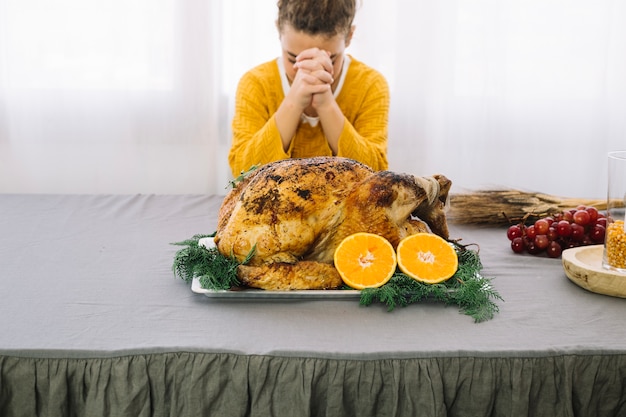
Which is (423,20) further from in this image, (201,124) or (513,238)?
(513,238)

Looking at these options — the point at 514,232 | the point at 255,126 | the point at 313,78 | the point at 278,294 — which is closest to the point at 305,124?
the point at 255,126

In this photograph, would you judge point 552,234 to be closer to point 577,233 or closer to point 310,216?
point 577,233

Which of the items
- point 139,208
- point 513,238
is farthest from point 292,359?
point 139,208

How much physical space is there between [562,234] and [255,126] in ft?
3.13

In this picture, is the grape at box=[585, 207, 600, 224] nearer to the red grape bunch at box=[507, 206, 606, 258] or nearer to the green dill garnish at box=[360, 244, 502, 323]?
the red grape bunch at box=[507, 206, 606, 258]

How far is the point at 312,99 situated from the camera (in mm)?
1967

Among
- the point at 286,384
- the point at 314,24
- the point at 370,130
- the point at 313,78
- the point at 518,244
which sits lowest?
the point at 286,384

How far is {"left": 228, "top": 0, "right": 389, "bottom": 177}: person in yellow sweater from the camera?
6.10 ft

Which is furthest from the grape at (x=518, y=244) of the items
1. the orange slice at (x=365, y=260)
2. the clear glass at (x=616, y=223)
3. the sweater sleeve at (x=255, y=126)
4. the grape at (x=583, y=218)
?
the sweater sleeve at (x=255, y=126)

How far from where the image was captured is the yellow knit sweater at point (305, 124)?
197 cm

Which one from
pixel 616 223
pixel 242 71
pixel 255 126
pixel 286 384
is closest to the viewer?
pixel 286 384

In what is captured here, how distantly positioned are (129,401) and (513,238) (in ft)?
2.87

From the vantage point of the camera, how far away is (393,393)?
1044mm

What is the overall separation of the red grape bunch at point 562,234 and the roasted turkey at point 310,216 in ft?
0.95
